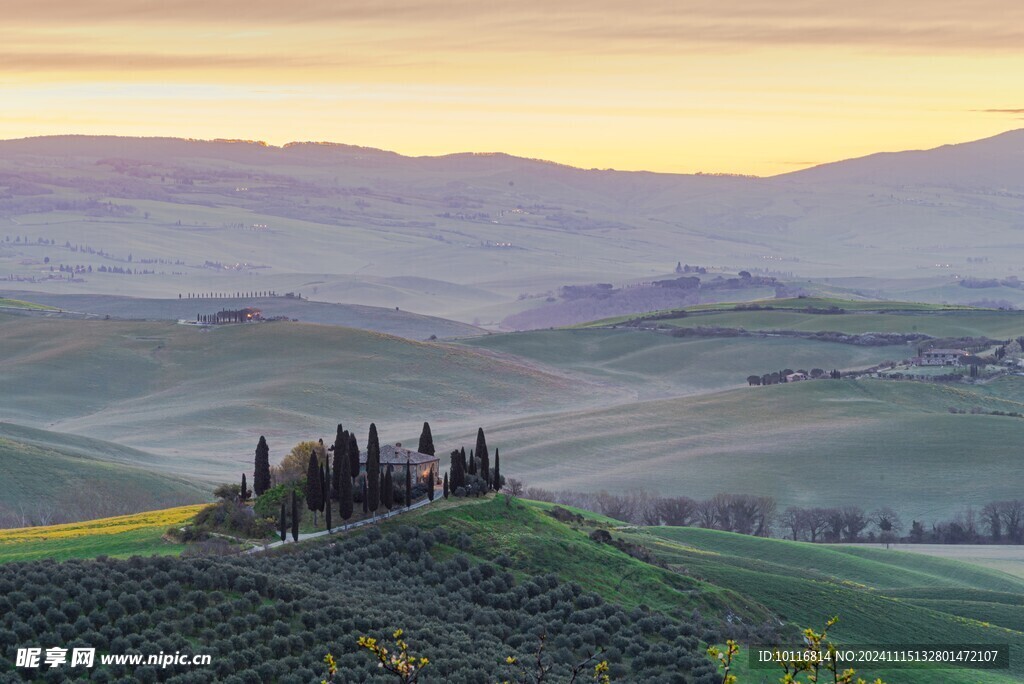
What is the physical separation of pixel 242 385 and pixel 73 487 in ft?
222

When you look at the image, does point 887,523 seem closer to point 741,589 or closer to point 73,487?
point 741,589

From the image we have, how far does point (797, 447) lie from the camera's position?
123m

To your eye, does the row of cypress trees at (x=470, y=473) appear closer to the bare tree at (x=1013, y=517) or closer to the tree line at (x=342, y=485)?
the tree line at (x=342, y=485)

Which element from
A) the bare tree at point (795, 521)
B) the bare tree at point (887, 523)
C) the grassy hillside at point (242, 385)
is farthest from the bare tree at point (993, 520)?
the grassy hillside at point (242, 385)

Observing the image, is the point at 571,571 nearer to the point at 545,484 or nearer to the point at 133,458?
the point at 545,484

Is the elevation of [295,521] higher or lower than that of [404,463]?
lower

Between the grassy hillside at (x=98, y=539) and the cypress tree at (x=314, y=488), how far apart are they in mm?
5054

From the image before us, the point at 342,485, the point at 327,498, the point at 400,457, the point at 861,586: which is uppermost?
the point at 400,457

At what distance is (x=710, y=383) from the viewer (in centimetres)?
18262

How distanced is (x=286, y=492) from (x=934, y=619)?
87.6 ft

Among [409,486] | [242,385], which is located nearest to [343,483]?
[409,486]

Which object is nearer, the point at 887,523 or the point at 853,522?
the point at 887,523

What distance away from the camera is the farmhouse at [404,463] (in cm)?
6231

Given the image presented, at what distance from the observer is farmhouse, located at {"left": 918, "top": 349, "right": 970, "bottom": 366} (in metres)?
170
